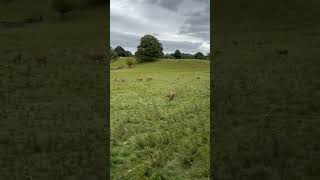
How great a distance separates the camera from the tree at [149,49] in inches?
2437

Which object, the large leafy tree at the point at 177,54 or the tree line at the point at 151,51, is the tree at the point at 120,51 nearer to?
the tree line at the point at 151,51

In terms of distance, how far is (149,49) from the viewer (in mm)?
63094
